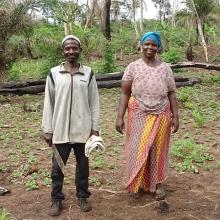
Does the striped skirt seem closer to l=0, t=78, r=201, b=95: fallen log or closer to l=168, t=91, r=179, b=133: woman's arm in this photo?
l=168, t=91, r=179, b=133: woman's arm

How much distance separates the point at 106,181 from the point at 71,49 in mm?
1843

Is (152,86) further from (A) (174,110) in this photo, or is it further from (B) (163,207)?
(B) (163,207)

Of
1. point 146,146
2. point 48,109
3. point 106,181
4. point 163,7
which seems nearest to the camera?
point 48,109

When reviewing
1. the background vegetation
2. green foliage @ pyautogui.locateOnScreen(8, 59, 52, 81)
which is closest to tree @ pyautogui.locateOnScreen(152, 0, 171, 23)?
the background vegetation

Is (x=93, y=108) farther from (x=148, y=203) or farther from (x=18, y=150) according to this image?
(x=18, y=150)

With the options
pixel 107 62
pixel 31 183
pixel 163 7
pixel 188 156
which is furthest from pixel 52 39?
pixel 163 7

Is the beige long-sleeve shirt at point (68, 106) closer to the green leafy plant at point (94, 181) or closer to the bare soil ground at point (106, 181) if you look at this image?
the bare soil ground at point (106, 181)

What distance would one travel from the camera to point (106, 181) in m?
5.20

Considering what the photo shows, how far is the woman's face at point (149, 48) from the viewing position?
4387mm

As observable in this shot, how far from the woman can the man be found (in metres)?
0.50

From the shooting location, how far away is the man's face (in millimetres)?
4059

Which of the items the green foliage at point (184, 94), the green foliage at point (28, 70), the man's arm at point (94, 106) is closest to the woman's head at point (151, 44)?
the man's arm at point (94, 106)

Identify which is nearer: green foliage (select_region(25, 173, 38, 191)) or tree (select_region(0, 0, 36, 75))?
green foliage (select_region(25, 173, 38, 191))

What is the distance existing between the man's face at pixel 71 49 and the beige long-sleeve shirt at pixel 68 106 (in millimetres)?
116
